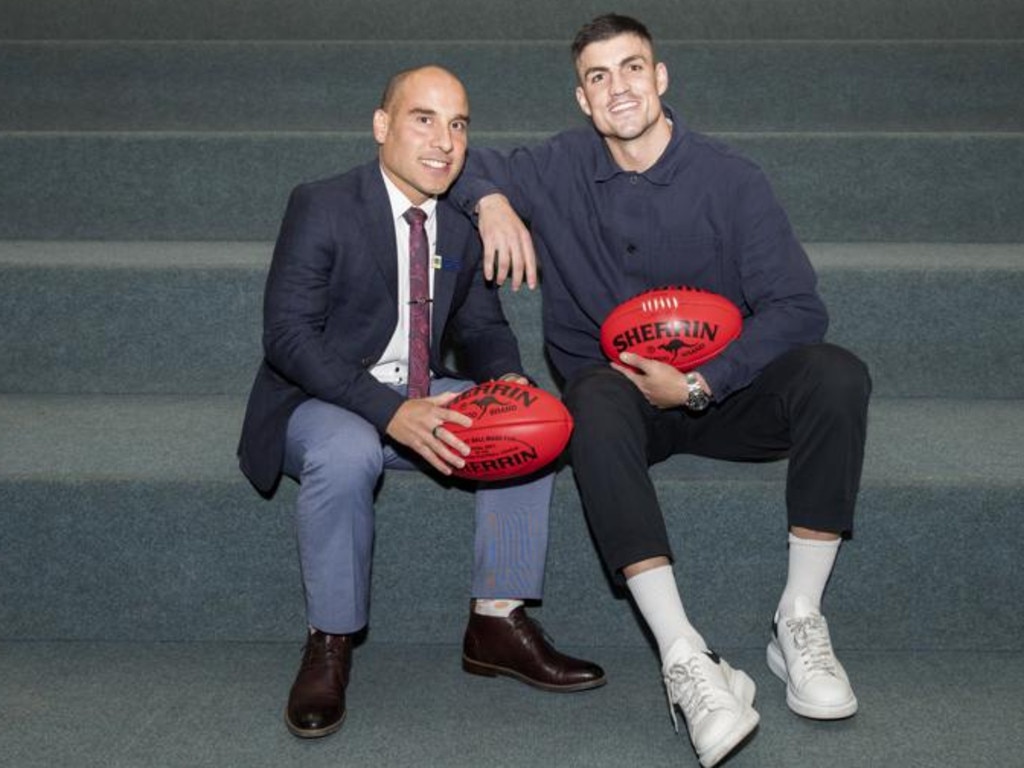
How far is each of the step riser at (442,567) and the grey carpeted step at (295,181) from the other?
90cm

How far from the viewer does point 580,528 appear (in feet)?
6.45

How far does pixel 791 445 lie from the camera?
6.16 ft

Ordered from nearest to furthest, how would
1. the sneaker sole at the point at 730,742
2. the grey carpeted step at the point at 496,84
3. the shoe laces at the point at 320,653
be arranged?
the sneaker sole at the point at 730,742
the shoe laces at the point at 320,653
the grey carpeted step at the point at 496,84

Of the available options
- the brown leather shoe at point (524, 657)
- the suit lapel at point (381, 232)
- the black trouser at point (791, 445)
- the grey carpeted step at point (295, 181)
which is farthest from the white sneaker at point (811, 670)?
the grey carpeted step at point (295, 181)

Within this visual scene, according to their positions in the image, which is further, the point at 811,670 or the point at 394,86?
the point at 394,86

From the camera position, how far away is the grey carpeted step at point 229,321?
2330 millimetres

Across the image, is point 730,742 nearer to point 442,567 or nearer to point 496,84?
point 442,567

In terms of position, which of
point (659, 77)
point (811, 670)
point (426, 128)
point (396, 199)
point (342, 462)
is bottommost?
point (811, 670)

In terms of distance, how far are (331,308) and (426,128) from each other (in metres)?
0.31

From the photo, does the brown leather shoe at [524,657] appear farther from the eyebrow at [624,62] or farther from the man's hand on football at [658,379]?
the eyebrow at [624,62]

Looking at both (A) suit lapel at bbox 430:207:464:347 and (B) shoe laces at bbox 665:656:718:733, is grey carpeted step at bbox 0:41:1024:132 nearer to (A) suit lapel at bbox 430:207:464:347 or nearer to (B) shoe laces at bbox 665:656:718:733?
(A) suit lapel at bbox 430:207:464:347

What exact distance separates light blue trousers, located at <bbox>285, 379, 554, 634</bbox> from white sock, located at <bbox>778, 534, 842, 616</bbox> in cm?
37

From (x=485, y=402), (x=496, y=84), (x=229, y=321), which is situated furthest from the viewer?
(x=496, y=84)

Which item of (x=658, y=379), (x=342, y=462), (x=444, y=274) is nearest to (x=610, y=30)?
(x=444, y=274)
